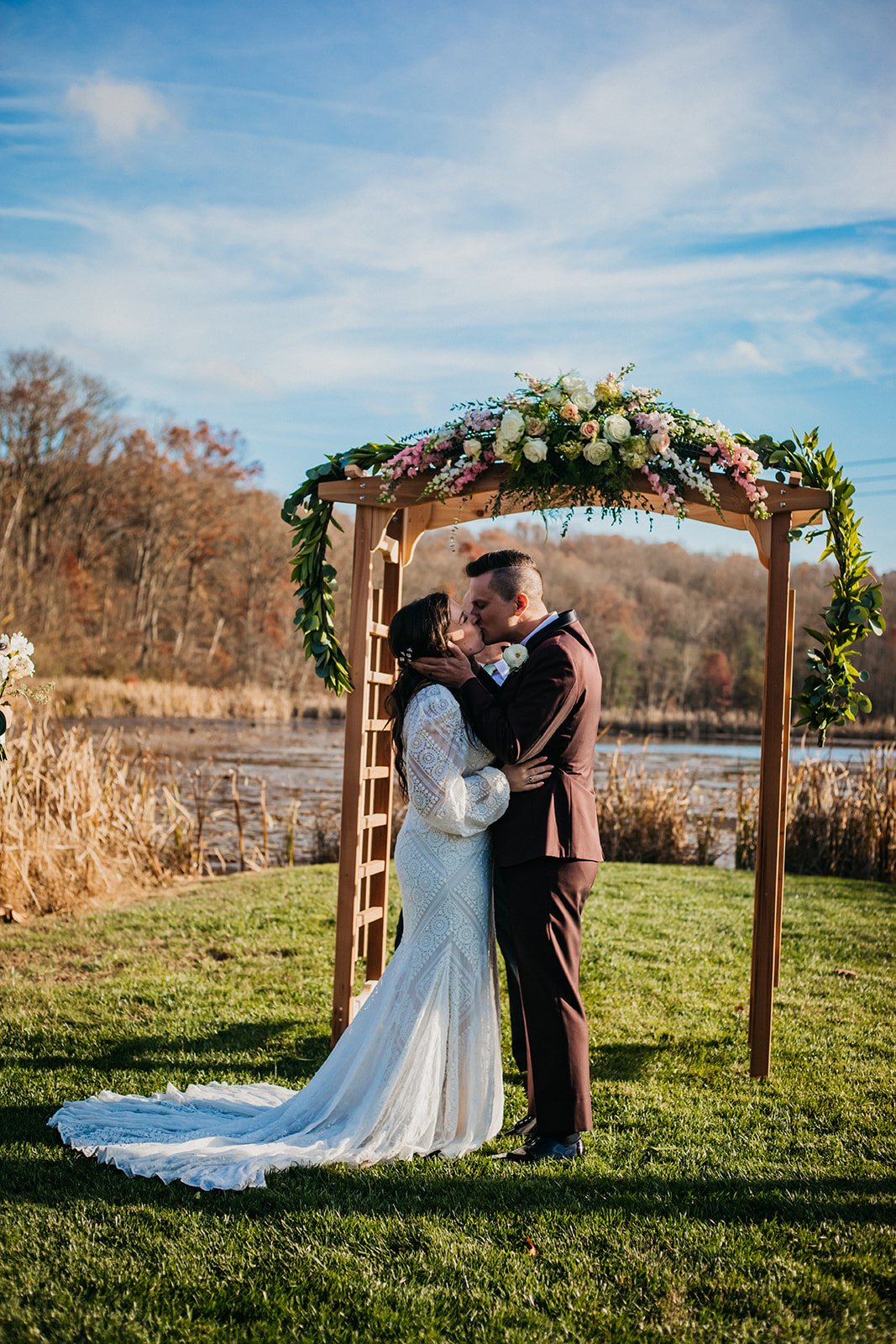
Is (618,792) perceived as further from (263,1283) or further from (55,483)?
(55,483)

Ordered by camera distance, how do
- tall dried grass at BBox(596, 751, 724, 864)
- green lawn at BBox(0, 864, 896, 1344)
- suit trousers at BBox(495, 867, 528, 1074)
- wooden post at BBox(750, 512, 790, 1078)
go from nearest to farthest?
green lawn at BBox(0, 864, 896, 1344) → suit trousers at BBox(495, 867, 528, 1074) → wooden post at BBox(750, 512, 790, 1078) → tall dried grass at BBox(596, 751, 724, 864)

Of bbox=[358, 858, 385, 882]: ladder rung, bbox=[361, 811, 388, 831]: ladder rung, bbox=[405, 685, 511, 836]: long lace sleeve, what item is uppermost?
bbox=[405, 685, 511, 836]: long lace sleeve

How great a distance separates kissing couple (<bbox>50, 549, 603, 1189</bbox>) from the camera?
3703 millimetres

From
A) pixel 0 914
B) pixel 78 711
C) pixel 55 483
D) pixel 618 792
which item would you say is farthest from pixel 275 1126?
pixel 55 483

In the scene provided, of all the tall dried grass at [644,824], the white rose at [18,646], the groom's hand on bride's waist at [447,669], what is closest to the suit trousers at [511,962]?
the groom's hand on bride's waist at [447,669]

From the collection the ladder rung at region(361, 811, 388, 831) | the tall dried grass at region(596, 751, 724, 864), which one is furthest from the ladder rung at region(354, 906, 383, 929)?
the tall dried grass at region(596, 751, 724, 864)

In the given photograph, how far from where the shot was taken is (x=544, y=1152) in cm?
378

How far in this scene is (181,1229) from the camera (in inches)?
122

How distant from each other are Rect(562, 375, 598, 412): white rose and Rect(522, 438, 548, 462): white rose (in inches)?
9.5

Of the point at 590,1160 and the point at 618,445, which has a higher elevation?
the point at 618,445

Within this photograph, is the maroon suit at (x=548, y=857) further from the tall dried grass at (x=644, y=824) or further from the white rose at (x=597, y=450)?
the tall dried grass at (x=644, y=824)

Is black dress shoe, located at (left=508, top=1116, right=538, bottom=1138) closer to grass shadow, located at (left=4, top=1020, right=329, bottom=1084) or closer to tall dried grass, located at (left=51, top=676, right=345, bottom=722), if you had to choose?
grass shadow, located at (left=4, top=1020, right=329, bottom=1084)

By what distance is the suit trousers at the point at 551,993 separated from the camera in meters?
3.82

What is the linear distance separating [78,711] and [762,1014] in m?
25.0
